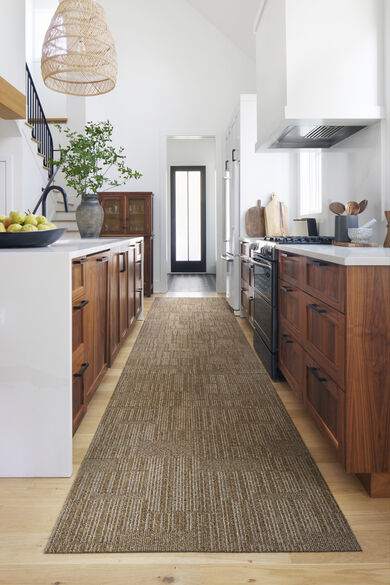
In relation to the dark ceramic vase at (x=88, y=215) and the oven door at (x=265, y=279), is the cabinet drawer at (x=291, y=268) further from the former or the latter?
the dark ceramic vase at (x=88, y=215)

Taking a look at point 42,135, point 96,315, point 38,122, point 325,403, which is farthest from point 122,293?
point 38,122

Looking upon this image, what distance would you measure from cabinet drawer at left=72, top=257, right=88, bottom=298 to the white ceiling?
5.32m

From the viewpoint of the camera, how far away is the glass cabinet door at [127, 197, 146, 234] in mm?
6863

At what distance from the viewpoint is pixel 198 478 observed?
1622mm

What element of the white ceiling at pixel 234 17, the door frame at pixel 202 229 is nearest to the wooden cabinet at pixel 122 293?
the white ceiling at pixel 234 17

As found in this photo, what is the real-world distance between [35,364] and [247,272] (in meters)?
2.99

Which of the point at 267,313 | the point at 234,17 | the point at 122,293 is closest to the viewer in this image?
the point at 267,313

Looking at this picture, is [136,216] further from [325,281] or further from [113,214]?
[325,281]

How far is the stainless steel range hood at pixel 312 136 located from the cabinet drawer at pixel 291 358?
4.02 feet

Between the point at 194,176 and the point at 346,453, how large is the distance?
9.31 m

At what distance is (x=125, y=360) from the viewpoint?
321cm

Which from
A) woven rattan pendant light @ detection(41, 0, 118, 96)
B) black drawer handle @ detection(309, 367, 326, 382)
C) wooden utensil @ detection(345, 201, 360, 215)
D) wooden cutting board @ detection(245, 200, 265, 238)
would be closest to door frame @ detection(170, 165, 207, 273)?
wooden cutting board @ detection(245, 200, 265, 238)

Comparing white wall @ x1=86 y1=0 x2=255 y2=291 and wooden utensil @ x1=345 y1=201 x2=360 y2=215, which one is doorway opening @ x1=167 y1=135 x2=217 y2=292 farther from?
wooden utensil @ x1=345 y1=201 x2=360 y2=215

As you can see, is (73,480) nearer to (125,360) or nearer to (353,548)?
(353,548)
